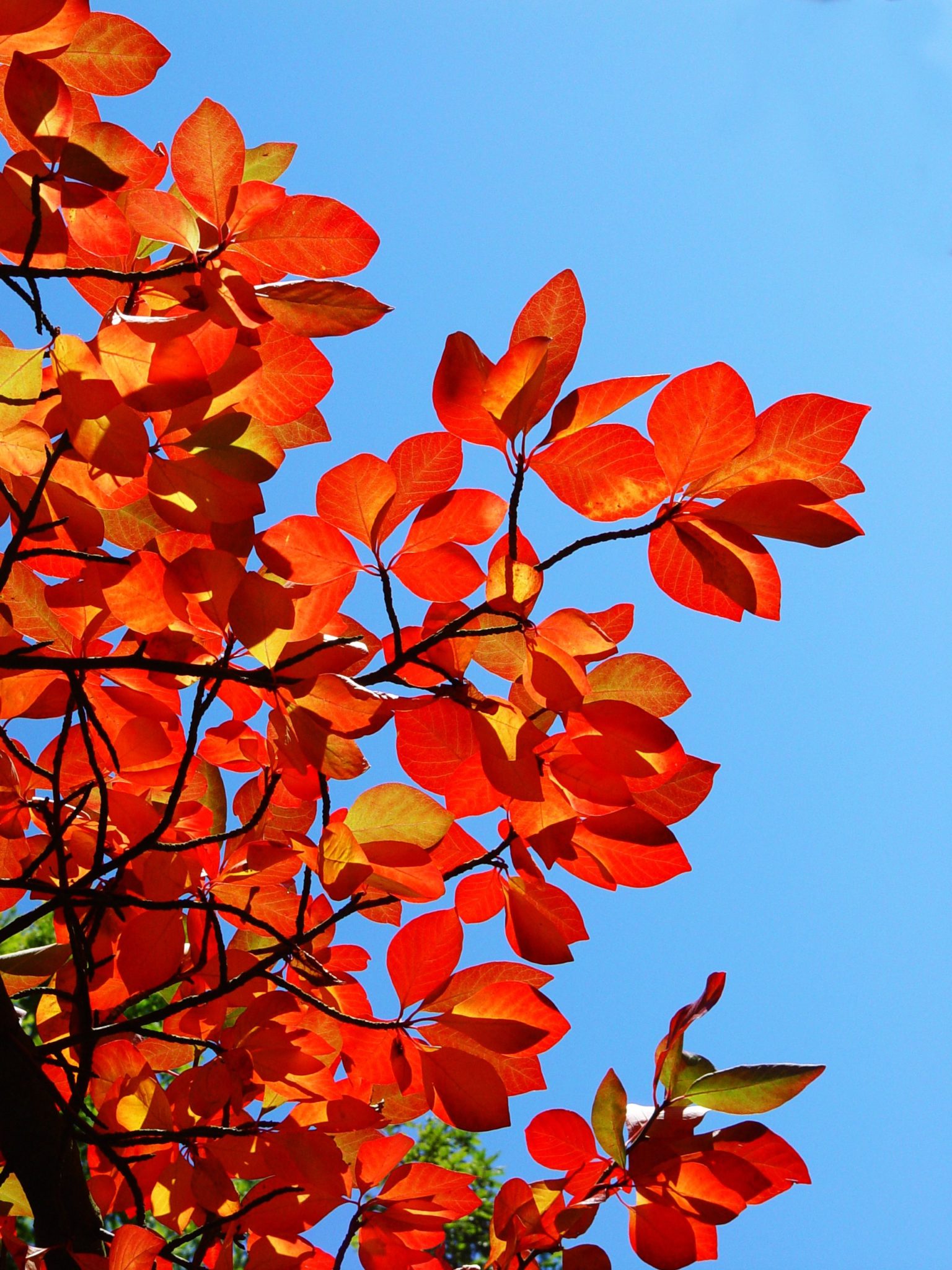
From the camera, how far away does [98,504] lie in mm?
625

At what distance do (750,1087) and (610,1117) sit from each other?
0.09m

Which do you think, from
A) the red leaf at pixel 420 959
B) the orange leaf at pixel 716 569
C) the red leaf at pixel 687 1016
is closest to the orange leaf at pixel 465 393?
the orange leaf at pixel 716 569

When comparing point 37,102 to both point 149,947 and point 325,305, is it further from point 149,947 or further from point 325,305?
point 149,947

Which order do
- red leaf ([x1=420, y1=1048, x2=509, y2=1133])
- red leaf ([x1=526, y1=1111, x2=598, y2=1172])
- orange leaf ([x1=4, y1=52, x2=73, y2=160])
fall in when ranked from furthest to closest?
red leaf ([x1=526, y1=1111, x2=598, y2=1172]), red leaf ([x1=420, y1=1048, x2=509, y2=1133]), orange leaf ([x1=4, y1=52, x2=73, y2=160])

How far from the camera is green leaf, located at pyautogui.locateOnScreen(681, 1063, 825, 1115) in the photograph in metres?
0.65

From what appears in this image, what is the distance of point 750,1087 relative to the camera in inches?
26.2

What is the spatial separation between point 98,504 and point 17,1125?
38 cm

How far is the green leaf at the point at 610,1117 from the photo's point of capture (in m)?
0.66

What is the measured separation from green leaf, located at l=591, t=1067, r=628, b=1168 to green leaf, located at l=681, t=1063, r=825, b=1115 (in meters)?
0.05

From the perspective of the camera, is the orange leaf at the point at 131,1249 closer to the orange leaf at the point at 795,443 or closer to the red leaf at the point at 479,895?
the red leaf at the point at 479,895

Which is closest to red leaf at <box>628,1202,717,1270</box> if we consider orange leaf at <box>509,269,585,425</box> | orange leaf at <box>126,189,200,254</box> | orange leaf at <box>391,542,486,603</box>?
orange leaf at <box>391,542,486,603</box>

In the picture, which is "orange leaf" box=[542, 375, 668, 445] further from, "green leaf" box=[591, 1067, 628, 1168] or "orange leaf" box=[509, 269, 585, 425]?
"green leaf" box=[591, 1067, 628, 1168]

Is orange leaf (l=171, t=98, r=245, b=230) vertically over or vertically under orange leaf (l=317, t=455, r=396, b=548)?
over

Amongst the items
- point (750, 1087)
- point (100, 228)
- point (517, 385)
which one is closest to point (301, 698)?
point (517, 385)
